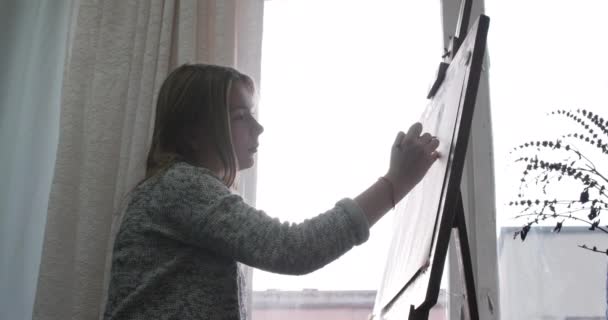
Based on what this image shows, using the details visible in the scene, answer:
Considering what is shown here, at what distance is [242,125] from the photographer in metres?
1.17

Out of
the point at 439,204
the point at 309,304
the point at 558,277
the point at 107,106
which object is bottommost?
the point at 309,304

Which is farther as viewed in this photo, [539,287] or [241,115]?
[539,287]

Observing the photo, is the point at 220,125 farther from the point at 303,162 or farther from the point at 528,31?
the point at 528,31

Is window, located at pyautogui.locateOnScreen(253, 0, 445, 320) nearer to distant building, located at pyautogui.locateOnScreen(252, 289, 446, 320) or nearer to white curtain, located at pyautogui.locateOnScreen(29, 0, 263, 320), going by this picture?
distant building, located at pyautogui.locateOnScreen(252, 289, 446, 320)

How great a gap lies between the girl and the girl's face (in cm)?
2

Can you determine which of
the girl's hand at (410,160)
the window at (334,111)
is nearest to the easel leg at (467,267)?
the girl's hand at (410,160)

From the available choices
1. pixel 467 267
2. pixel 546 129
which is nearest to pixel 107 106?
pixel 467 267

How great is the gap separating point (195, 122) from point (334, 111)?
807 mm

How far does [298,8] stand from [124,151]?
739mm

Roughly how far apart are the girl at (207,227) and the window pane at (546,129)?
2.81 feet

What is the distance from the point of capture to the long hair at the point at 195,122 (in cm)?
112

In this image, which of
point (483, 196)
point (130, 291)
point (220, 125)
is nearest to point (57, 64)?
point (220, 125)

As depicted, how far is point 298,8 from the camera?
197cm

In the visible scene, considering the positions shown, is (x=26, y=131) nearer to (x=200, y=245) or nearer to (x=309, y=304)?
(x=309, y=304)
